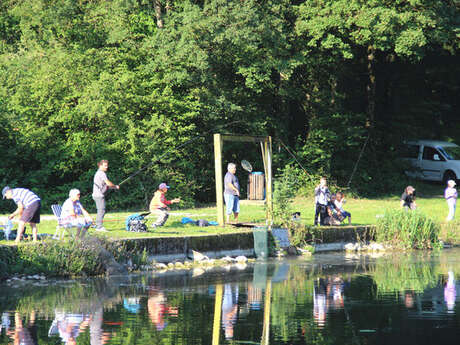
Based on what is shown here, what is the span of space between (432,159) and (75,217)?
25188mm

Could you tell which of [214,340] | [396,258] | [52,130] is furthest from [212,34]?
[214,340]

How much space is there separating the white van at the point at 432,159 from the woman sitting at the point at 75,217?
2417cm

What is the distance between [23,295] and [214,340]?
5.38 meters

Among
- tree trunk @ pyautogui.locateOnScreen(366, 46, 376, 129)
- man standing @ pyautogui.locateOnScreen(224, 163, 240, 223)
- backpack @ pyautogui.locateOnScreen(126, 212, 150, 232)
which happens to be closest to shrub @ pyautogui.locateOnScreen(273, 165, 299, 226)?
man standing @ pyautogui.locateOnScreen(224, 163, 240, 223)

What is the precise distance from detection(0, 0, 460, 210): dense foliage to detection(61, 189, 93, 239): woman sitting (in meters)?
11.4

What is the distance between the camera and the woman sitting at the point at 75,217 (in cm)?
1867

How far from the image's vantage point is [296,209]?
31.2 metres

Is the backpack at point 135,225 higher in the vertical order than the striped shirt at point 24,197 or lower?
lower

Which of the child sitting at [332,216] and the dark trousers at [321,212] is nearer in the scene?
the dark trousers at [321,212]

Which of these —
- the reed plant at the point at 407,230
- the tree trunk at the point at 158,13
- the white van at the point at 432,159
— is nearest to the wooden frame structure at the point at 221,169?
the reed plant at the point at 407,230

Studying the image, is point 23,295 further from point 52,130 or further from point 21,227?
point 52,130

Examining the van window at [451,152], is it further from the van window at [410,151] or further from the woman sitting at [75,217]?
the woman sitting at [75,217]

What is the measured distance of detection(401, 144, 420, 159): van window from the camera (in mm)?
41537

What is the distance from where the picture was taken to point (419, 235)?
24359mm
